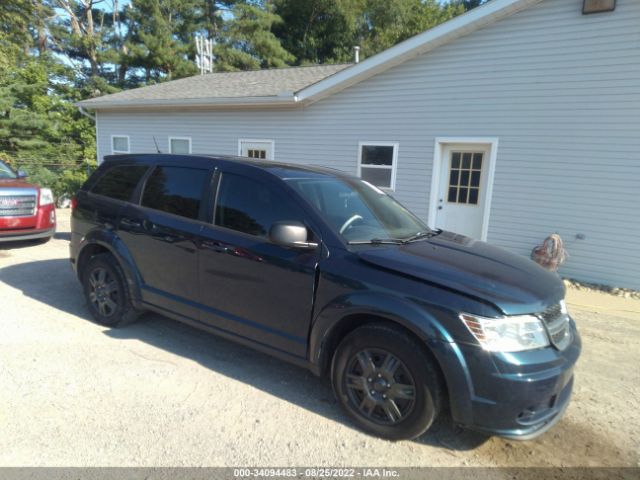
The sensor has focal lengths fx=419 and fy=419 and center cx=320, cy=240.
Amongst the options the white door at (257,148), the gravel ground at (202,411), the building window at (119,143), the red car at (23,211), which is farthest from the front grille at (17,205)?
the building window at (119,143)

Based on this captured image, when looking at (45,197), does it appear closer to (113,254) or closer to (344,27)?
(113,254)

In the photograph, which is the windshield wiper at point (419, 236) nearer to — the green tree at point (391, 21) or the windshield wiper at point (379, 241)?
the windshield wiper at point (379, 241)

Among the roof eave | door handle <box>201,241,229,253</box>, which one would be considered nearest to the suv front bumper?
door handle <box>201,241,229,253</box>

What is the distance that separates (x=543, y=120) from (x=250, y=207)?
6.16 m

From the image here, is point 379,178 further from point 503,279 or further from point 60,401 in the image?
point 60,401

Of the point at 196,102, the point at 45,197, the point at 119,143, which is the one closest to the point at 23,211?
the point at 45,197

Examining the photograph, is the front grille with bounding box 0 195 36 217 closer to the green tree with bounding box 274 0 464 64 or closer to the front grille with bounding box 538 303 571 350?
the front grille with bounding box 538 303 571 350

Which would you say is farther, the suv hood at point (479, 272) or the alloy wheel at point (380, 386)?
the alloy wheel at point (380, 386)

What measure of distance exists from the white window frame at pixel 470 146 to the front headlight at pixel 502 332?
5809 mm

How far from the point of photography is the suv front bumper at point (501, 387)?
7.72 ft

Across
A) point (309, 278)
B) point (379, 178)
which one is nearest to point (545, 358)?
point (309, 278)

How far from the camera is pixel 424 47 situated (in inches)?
319

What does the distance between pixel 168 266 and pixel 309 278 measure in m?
1.51

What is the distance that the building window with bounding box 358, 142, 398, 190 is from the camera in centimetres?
884
